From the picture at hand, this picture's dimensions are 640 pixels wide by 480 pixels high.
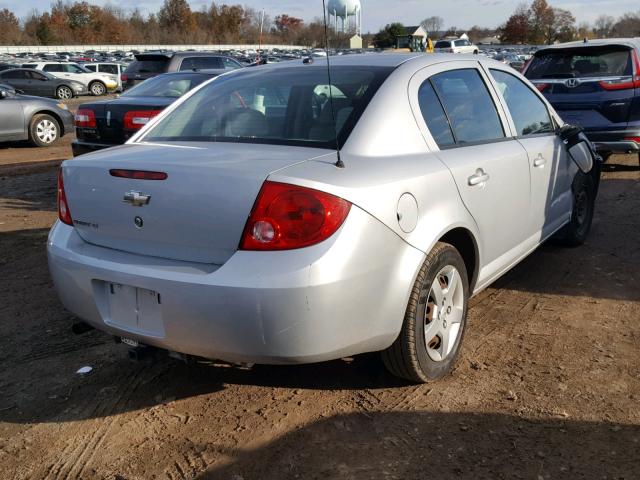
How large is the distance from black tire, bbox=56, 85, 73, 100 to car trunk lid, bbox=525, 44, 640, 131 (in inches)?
929

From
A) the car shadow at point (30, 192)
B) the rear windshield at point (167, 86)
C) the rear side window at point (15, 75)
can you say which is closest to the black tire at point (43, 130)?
the car shadow at point (30, 192)

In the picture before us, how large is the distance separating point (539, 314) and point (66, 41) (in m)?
101

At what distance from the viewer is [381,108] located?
3215mm

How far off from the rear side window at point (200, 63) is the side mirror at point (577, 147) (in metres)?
10.7

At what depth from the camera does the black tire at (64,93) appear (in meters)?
27.7

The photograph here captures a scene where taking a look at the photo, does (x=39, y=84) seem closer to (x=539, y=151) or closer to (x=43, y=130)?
(x=43, y=130)

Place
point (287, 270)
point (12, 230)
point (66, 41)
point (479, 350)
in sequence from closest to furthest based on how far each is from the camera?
point (287, 270), point (479, 350), point (12, 230), point (66, 41)

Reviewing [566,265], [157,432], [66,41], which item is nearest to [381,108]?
[157,432]

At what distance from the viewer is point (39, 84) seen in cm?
2703

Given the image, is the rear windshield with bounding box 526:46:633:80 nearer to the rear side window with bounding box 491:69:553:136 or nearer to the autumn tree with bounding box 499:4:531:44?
the rear side window with bounding box 491:69:553:136

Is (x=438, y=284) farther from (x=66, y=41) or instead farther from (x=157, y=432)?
(x=66, y=41)

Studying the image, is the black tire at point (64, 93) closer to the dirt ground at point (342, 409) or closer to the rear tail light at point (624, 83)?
the rear tail light at point (624, 83)

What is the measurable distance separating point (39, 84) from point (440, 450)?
28.0m

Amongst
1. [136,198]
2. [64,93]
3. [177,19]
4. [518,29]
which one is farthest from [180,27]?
[136,198]
